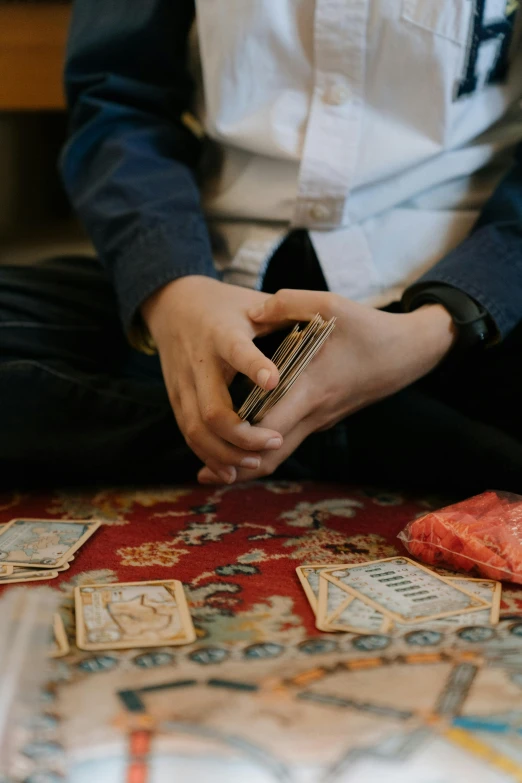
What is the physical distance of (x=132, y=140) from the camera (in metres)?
0.99

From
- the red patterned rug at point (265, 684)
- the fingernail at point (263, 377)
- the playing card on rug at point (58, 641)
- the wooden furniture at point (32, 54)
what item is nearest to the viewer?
the red patterned rug at point (265, 684)

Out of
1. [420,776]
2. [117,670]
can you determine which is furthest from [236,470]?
[420,776]

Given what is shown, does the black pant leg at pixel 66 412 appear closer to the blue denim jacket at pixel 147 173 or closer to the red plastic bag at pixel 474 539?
the blue denim jacket at pixel 147 173

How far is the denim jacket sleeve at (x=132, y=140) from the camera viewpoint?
884mm

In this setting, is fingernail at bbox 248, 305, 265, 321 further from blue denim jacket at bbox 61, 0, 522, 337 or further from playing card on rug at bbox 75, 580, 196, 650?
playing card on rug at bbox 75, 580, 196, 650

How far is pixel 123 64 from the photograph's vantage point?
1026 mm

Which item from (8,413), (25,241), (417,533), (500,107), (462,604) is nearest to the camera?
(462,604)

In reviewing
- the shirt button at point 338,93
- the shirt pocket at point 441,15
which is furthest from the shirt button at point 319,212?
the shirt pocket at point 441,15

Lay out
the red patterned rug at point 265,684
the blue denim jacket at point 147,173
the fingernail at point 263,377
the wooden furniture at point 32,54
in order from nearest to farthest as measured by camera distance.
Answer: the red patterned rug at point 265,684
the fingernail at point 263,377
the blue denim jacket at point 147,173
the wooden furniture at point 32,54

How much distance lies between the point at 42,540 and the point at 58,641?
0.21 meters

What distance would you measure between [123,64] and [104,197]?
0.67ft

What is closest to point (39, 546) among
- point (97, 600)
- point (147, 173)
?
point (97, 600)

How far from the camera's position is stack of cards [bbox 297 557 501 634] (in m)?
0.56

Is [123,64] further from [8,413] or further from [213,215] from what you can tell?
[8,413]
